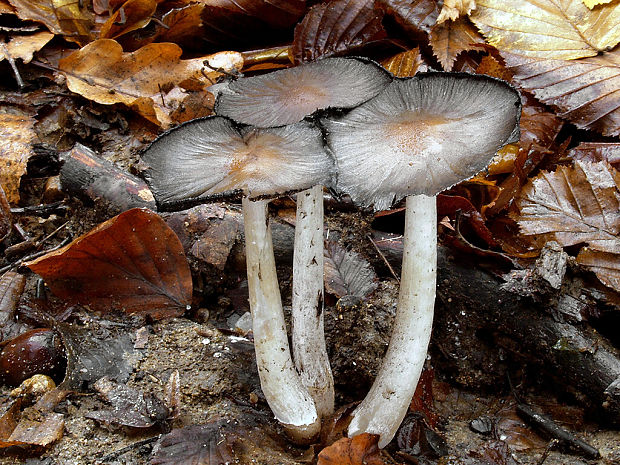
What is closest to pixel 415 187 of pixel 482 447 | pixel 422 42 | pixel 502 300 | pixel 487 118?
pixel 487 118

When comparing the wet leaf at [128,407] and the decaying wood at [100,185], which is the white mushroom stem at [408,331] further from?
the decaying wood at [100,185]

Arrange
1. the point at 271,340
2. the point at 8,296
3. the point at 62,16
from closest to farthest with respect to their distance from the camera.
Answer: the point at 271,340 → the point at 8,296 → the point at 62,16

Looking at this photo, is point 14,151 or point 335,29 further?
point 335,29

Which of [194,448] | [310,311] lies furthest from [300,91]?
[194,448]

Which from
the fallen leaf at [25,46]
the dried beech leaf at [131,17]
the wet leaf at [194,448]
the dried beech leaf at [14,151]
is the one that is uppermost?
the dried beech leaf at [131,17]

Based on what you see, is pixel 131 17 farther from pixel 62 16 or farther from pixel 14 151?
pixel 14 151

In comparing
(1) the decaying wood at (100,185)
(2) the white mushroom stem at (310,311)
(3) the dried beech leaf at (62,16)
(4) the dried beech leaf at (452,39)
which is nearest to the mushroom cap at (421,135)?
(2) the white mushroom stem at (310,311)

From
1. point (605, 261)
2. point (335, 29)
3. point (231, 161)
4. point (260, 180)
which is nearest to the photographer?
point (260, 180)
